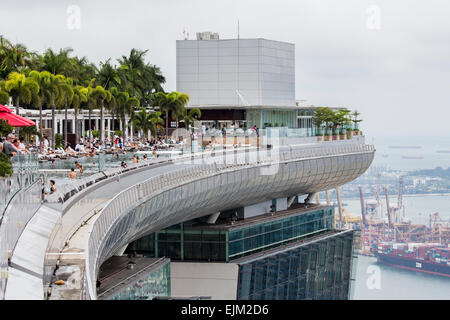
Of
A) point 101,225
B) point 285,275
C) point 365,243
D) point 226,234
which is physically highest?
point 101,225

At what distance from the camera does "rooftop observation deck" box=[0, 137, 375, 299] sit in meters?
14.7

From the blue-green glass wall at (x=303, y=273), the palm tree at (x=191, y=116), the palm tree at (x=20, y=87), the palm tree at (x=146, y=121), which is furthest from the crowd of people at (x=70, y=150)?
the blue-green glass wall at (x=303, y=273)

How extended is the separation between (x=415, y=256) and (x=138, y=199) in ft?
278

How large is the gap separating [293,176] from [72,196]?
35.3 metres

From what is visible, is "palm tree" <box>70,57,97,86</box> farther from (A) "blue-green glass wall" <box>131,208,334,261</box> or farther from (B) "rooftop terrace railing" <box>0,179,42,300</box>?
(B) "rooftop terrace railing" <box>0,179,42,300</box>

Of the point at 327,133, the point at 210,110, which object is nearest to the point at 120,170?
the point at 327,133

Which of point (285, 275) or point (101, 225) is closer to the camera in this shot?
point (101, 225)

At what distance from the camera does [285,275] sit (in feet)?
176

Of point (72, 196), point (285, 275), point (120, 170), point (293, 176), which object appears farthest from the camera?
point (293, 176)

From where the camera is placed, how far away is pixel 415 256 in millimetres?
107750

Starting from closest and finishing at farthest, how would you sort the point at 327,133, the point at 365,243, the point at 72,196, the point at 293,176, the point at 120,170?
the point at 72,196 < the point at 120,170 < the point at 293,176 < the point at 327,133 < the point at 365,243

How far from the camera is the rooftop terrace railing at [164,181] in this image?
59.7 feet

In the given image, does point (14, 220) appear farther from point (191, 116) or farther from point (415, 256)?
point (415, 256)
